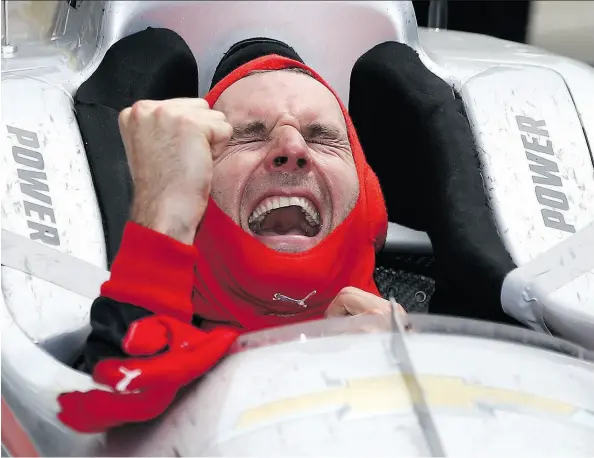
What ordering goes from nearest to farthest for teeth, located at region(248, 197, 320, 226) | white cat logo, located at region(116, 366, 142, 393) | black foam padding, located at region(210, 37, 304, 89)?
white cat logo, located at region(116, 366, 142, 393)
teeth, located at region(248, 197, 320, 226)
black foam padding, located at region(210, 37, 304, 89)

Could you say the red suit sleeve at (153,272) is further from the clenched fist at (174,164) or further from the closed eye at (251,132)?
the closed eye at (251,132)

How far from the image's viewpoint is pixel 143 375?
39 centimetres

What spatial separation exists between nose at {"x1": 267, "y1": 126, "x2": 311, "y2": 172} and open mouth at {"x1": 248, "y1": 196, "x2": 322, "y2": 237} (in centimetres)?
2

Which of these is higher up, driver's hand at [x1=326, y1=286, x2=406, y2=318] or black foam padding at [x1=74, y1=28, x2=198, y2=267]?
black foam padding at [x1=74, y1=28, x2=198, y2=267]

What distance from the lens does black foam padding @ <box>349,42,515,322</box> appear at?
576 mm

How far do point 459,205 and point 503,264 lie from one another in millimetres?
65

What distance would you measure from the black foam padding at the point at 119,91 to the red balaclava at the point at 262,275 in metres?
0.06

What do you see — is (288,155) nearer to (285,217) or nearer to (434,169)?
(285,217)

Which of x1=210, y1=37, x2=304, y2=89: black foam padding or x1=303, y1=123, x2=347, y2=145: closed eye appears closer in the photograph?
x1=303, y1=123, x2=347, y2=145: closed eye

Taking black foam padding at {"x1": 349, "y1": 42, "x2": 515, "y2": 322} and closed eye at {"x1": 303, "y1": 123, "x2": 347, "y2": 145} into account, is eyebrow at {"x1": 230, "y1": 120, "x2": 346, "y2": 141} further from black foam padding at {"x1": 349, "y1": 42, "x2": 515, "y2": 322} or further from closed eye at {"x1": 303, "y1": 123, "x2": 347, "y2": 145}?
black foam padding at {"x1": 349, "y1": 42, "x2": 515, "y2": 322}

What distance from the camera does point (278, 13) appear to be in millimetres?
744

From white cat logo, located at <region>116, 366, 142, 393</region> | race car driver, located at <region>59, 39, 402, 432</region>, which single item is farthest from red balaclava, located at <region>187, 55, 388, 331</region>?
white cat logo, located at <region>116, 366, 142, 393</region>

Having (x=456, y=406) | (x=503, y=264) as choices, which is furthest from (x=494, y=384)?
(x=503, y=264)

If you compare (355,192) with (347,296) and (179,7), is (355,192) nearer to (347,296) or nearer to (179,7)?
(347,296)
